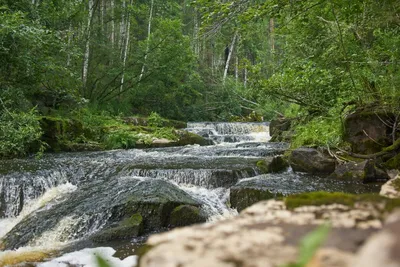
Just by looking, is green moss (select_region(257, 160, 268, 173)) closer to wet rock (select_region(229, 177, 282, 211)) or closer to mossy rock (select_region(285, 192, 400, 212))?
wet rock (select_region(229, 177, 282, 211))

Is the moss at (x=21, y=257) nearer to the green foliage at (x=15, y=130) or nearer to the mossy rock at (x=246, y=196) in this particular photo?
the mossy rock at (x=246, y=196)

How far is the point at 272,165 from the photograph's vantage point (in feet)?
30.1

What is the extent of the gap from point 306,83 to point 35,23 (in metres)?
8.08

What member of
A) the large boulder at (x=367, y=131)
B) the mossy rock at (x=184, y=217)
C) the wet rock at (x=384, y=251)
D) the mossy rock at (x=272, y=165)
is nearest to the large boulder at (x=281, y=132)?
the mossy rock at (x=272, y=165)

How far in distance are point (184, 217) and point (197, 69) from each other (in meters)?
23.4

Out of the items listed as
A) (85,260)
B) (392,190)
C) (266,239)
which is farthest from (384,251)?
(85,260)

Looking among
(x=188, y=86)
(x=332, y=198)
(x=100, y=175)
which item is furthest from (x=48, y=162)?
(x=188, y=86)

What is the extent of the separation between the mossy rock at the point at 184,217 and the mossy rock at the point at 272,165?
123 inches

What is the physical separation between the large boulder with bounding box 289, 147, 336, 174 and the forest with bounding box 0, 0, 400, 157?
0.48 metres

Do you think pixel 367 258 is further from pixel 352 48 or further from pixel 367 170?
pixel 367 170

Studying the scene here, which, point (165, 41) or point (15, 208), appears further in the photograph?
point (165, 41)

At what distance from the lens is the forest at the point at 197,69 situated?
5.90m

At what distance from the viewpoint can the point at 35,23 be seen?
10.4 metres

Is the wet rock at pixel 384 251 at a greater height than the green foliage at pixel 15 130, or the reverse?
the wet rock at pixel 384 251
